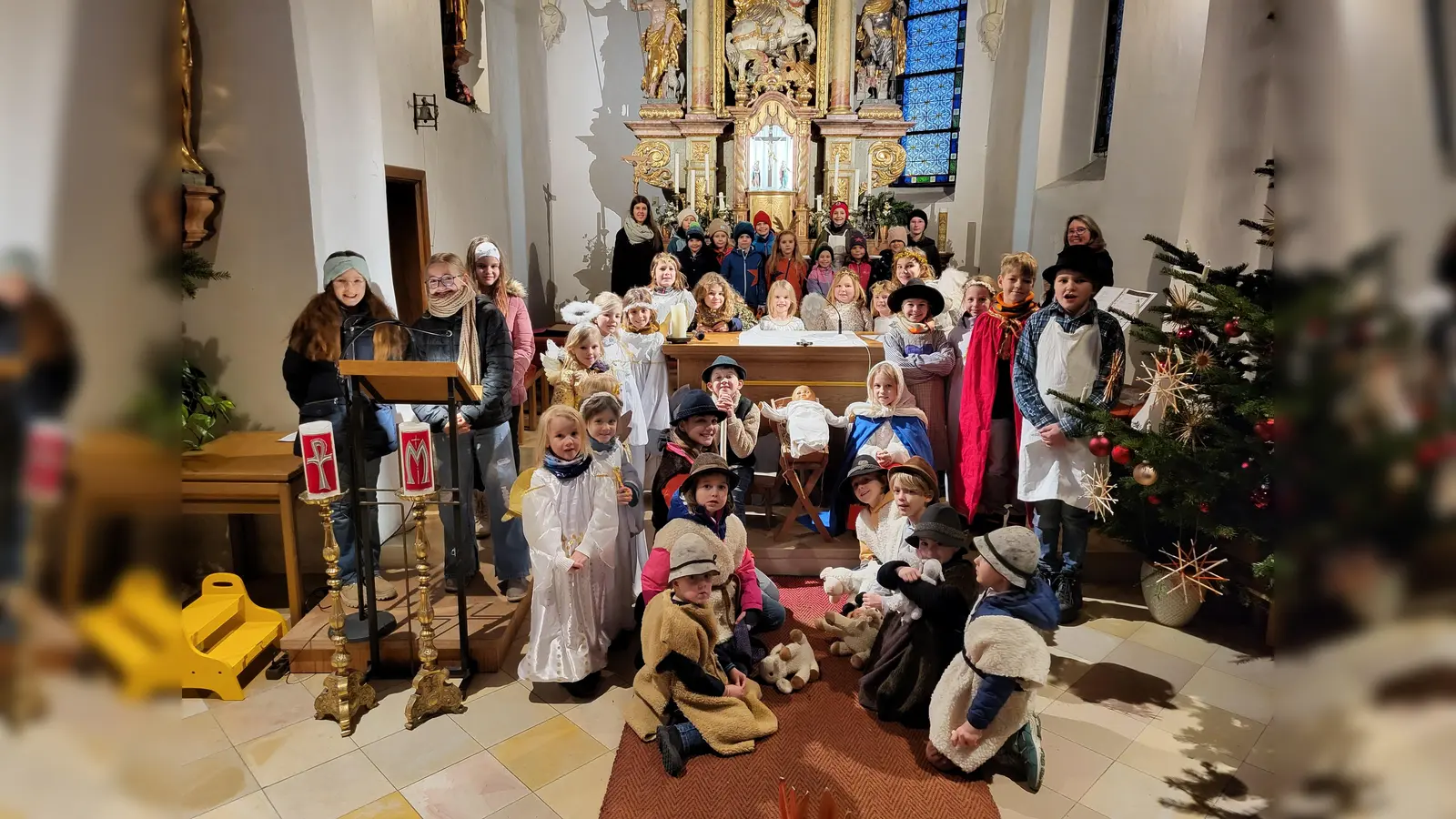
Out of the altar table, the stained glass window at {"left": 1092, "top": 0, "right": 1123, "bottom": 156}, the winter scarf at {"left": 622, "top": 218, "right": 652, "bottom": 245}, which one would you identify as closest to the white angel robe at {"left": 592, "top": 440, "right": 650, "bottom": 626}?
the altar table

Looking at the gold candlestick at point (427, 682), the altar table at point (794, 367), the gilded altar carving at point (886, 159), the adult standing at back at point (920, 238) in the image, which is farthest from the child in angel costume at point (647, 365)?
the gilded altar carving at point (886, 159)

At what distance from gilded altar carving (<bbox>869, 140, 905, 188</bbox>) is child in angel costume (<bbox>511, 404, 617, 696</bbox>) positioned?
8.75 m

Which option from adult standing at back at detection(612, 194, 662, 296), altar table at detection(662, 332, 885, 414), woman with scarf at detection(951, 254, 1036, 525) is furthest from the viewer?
adult standing at back at detection(612, 194, 662, 296)

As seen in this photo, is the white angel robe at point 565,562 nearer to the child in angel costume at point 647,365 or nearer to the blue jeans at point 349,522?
the blue jeans at point 349,522

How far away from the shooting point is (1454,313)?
27cm

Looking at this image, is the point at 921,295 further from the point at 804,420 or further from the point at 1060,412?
the point at 1060,412

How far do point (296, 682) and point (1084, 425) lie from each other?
392cm

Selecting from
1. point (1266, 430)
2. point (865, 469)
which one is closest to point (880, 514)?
point (865, 469)

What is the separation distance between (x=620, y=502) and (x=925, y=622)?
1.48 m

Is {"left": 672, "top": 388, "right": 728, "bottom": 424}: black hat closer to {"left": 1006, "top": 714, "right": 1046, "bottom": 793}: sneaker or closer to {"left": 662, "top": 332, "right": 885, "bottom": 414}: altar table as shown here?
{"left": 662, "top": 332, "right": 885, "bottom": 414}: altar table

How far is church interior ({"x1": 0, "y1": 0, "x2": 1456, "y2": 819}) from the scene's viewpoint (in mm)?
318

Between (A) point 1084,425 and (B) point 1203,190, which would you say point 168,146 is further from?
(B) point 1203,190

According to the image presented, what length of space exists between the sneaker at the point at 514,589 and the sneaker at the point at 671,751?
1311mm

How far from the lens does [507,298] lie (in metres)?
4.56
